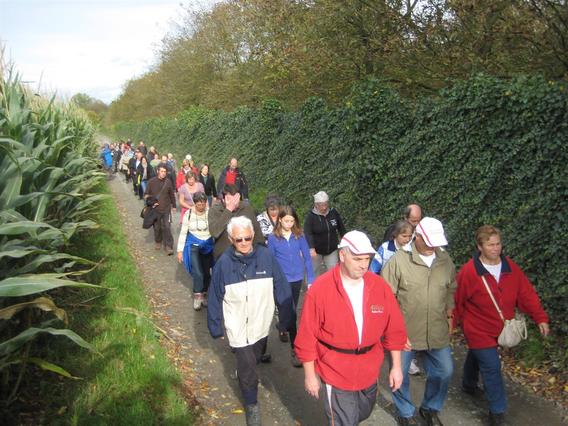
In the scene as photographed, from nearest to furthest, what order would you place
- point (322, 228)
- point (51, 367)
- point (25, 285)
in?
point (25, 285) < point (51, 367) < point (322, 228)

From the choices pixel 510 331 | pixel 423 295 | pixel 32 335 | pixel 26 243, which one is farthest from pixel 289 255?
pixel 32 335

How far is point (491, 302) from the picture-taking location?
13.9 feet

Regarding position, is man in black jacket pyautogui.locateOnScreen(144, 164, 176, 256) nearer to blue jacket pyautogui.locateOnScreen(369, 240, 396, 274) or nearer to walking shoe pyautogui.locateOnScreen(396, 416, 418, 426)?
blue jacket pyautogui.locateOnScreen(369, 240, 396, 274)

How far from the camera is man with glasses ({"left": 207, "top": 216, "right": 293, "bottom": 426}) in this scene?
438cm

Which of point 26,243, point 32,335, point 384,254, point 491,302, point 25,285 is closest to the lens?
point 25,285

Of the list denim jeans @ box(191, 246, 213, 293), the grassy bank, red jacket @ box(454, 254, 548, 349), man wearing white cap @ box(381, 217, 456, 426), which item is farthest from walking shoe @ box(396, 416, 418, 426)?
denim jeans @ box(191, 246, 213, 293)

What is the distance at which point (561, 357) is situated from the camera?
511 centimetres

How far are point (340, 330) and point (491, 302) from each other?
1.72 meters

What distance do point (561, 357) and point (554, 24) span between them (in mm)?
5864

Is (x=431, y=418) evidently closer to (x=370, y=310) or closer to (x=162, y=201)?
(x=370, y=310)

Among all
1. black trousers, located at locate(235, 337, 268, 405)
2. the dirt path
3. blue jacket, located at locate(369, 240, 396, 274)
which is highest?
blue jacket, located at locate(369, 240, 396, 274)

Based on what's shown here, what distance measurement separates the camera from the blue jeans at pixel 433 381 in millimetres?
4195

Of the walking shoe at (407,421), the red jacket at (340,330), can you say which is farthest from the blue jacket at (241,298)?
the walking shoe at (407,421)

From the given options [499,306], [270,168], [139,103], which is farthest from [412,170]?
[139,103]
